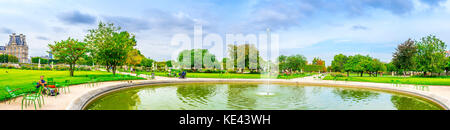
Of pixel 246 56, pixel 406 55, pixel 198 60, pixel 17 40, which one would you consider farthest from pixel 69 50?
pixel 17 40

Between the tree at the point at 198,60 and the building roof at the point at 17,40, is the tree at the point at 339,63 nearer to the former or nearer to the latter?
the tree at the point at 198,60

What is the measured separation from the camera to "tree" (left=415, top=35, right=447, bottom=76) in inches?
1658

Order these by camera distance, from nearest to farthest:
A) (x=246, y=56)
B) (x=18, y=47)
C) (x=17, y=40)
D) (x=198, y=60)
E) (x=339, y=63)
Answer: (x=246, y=56) < (x=198, y=60) < (x=339, y=63) < (x=18, y=47) < (x=17, y=40)

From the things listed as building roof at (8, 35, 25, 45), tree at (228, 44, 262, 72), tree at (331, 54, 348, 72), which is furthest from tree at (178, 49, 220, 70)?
building roof at (8, 35, 25, 45)

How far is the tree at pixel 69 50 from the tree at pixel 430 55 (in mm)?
59636

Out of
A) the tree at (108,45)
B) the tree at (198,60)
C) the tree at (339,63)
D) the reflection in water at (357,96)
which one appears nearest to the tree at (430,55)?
the tree at (339,63)

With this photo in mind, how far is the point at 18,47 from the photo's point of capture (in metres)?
123

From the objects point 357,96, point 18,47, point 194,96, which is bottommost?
point 357,96

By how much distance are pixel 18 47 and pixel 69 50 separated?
145018 millimetres

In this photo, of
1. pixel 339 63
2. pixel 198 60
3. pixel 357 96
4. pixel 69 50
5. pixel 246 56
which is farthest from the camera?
pixel 339 63

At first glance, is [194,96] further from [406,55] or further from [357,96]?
[406,55]

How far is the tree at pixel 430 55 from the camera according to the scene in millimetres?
42125
